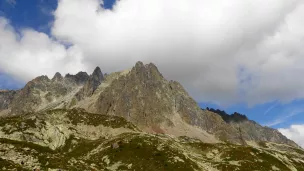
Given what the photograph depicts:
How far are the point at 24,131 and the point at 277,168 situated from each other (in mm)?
106679

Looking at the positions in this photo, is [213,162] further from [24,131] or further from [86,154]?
[24,131]

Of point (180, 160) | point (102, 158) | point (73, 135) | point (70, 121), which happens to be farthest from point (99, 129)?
point (180, 160)

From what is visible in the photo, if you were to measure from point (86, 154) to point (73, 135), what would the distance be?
32.6 meters

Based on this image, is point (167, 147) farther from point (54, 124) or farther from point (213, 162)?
point (54, 124)

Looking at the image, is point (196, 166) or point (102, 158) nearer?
point (196, 166)

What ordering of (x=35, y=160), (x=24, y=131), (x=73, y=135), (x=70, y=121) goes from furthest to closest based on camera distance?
(x=70, y=121), (x=73, y=135), (x=24, y=131), (x=35, y=160)

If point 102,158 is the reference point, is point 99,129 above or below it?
above

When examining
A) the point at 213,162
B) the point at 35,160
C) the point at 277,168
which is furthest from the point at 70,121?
the point at 35,160

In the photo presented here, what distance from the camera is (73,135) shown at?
158875 mm

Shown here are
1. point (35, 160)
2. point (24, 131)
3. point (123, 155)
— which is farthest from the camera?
point (24, 131)

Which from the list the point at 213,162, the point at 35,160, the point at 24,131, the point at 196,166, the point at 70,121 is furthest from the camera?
the point at 70,121

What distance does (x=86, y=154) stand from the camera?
128875 millimetres

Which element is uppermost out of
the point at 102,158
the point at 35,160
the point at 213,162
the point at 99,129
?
the point at 99,129

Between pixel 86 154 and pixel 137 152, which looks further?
pixel 86 154
